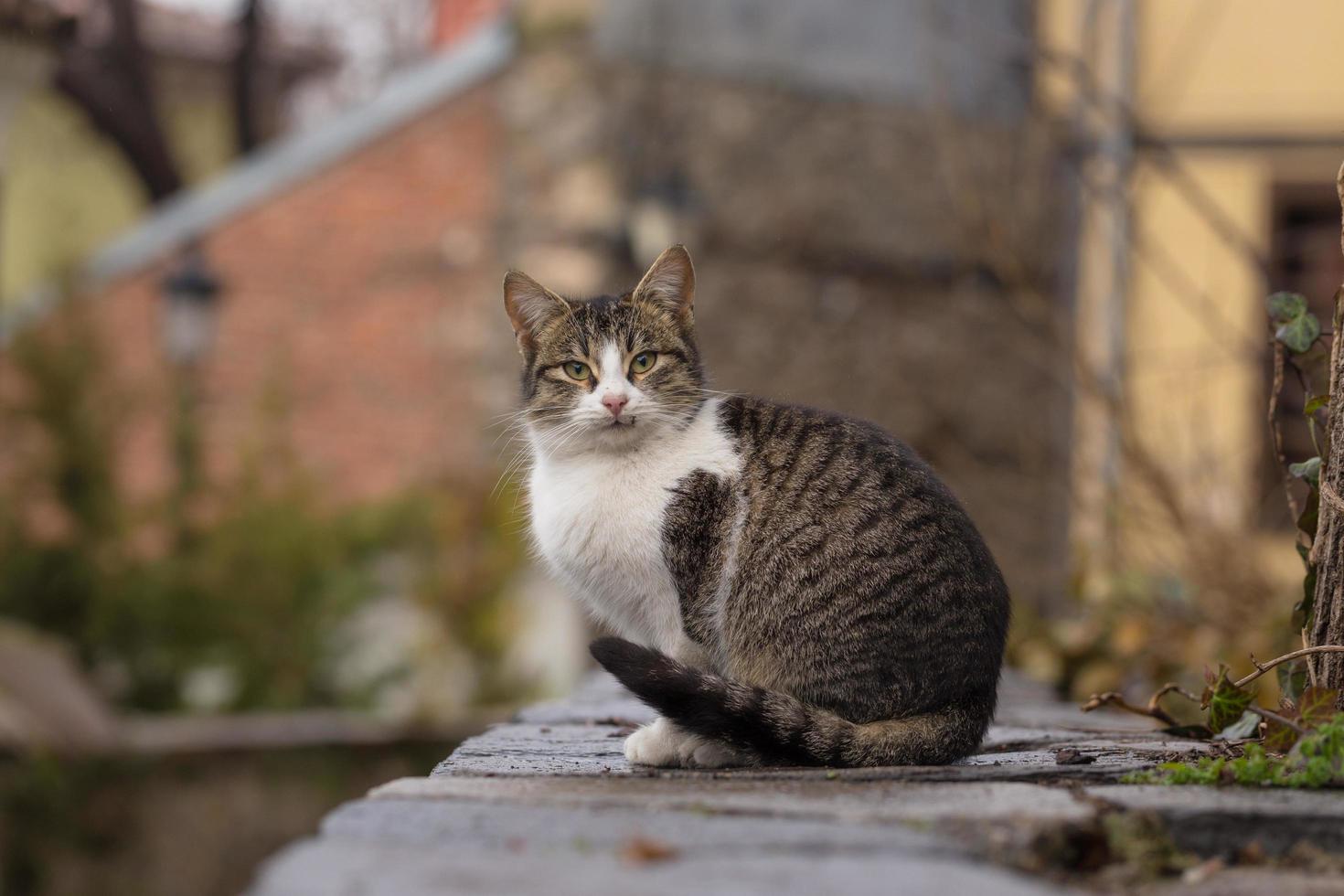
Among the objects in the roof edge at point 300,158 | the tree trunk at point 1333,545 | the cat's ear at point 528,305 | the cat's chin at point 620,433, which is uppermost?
the roof edge at point 300,158

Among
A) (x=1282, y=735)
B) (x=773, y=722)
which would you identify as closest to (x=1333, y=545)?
(x=1282, y=735)

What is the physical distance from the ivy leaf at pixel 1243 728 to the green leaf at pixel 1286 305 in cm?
68

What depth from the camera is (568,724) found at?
328 centimetres

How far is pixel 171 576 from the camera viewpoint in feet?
31.2

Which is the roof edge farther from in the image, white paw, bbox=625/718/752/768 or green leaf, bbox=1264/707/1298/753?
green leaf, bbox=1264/707/1298/753

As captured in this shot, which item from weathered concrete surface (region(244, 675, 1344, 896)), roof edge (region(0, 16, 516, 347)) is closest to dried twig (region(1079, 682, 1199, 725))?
weathered concrete surface (region(244, 675, 1344, 896))

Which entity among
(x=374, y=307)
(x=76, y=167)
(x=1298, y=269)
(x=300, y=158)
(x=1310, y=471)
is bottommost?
(x=1310, y=471)

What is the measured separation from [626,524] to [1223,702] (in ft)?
3.45

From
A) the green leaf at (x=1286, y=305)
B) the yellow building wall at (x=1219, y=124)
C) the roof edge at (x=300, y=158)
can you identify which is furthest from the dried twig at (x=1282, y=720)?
the roof edge at (x=300, y=158)

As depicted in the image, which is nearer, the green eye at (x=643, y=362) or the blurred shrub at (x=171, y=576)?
the green eye at (x=643, y=362)

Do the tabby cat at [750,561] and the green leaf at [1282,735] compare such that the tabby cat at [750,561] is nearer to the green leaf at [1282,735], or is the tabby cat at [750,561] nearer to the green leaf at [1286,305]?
the green leaf at [1282,735]

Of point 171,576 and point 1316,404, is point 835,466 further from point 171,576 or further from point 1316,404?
point 171,576

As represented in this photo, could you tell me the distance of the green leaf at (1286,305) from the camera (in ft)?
8.60

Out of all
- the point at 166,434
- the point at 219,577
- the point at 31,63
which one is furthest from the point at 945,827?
the point at 166,434
